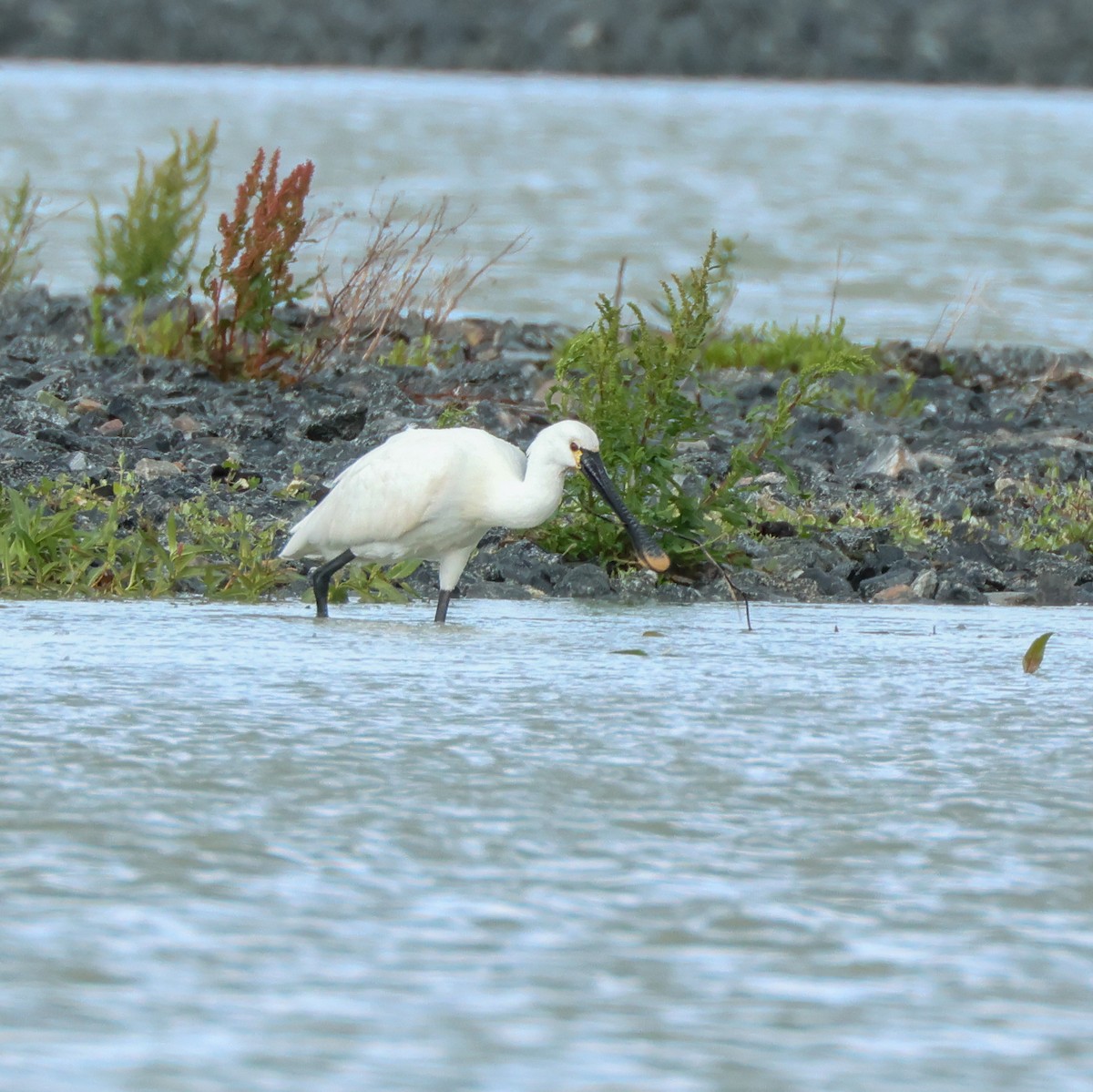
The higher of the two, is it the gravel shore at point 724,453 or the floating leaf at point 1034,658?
the gravel shore at point 724,453

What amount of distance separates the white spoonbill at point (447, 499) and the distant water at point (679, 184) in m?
5.77

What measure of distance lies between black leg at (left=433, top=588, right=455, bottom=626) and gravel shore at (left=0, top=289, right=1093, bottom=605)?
53 cm

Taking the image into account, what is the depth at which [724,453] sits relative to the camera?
10070mm

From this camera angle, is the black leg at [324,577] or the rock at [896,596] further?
the rock at [896,596]

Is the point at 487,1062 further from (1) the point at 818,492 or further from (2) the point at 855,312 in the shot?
(2) the point at 855,312

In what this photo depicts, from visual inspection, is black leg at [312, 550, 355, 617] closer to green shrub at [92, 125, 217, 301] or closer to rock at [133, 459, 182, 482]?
rock at [133, 459, 182, 482]

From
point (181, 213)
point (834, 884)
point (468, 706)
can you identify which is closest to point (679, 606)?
point (468, 706)

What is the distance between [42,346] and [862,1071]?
10029mm

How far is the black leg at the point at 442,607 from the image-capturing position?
7039mm

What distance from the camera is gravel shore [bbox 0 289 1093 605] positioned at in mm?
7984

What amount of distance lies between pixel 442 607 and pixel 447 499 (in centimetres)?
32

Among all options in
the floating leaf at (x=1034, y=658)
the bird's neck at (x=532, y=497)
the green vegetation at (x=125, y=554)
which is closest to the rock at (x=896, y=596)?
the bird's neck at (x=532, y=497)

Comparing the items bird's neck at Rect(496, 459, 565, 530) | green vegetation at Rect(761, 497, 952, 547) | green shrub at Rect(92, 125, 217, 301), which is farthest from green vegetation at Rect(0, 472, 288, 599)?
green shrub at Rect(92, 125, 217, 301)

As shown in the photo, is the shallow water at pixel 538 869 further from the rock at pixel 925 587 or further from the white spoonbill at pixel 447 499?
the rock at pixel 925 587
